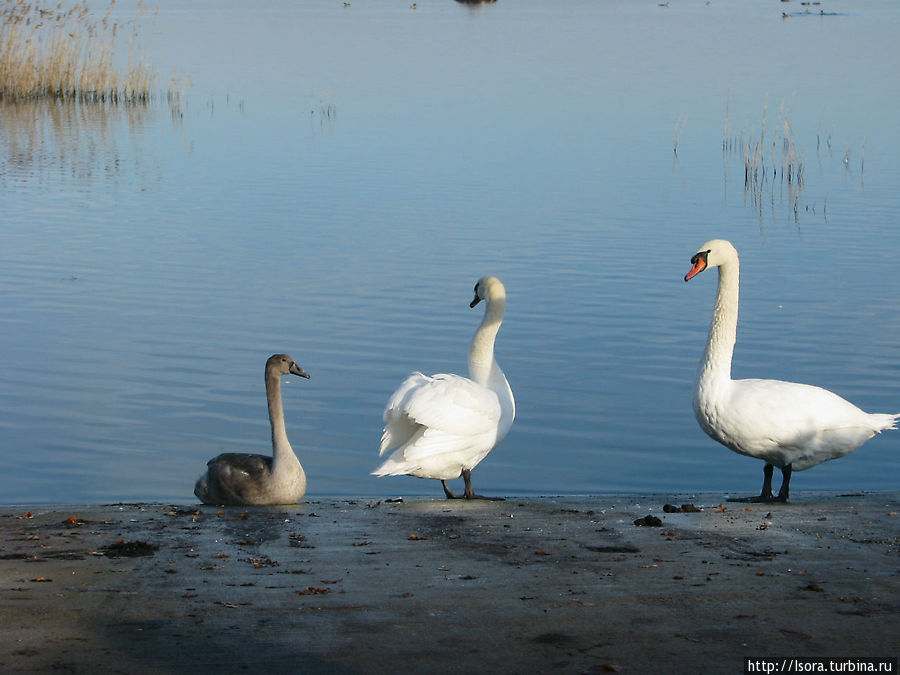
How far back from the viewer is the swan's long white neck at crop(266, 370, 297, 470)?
7.33m

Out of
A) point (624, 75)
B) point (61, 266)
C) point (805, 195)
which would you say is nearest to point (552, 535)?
point (61, 266)

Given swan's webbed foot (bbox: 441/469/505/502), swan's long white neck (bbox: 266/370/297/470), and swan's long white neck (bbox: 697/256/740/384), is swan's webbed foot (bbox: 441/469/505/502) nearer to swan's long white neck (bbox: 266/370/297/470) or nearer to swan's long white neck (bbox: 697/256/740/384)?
swan's long white neck (bbox: 266/370/297/470)

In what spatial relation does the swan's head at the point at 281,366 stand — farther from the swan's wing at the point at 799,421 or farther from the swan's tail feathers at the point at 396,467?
the swan's wing at the point at 799,421

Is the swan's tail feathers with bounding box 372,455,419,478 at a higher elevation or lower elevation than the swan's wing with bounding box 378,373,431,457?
lower

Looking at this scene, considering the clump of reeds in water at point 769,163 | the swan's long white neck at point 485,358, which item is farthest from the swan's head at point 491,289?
the clump of reeds in water at point 769,163

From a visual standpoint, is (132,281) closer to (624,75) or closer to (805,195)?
(805,195)

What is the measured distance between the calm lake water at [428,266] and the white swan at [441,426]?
0.86m

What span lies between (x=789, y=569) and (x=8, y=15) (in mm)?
25876

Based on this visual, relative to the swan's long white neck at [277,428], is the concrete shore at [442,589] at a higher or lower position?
lower

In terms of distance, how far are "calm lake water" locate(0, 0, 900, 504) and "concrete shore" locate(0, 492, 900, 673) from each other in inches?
86.3

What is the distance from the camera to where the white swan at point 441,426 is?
7277 millimetres

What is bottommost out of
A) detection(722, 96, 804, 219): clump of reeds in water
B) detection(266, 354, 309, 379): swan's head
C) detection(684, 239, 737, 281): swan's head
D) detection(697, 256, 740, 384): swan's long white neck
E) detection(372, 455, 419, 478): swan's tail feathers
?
detection(372, 455, 419, 478): swan's tail feathers

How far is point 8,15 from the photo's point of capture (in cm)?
2727

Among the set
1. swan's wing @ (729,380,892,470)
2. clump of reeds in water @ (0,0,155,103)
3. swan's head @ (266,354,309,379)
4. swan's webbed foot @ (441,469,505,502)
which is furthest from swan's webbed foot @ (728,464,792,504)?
clump of reeds in water @ (0,0,155,103)
